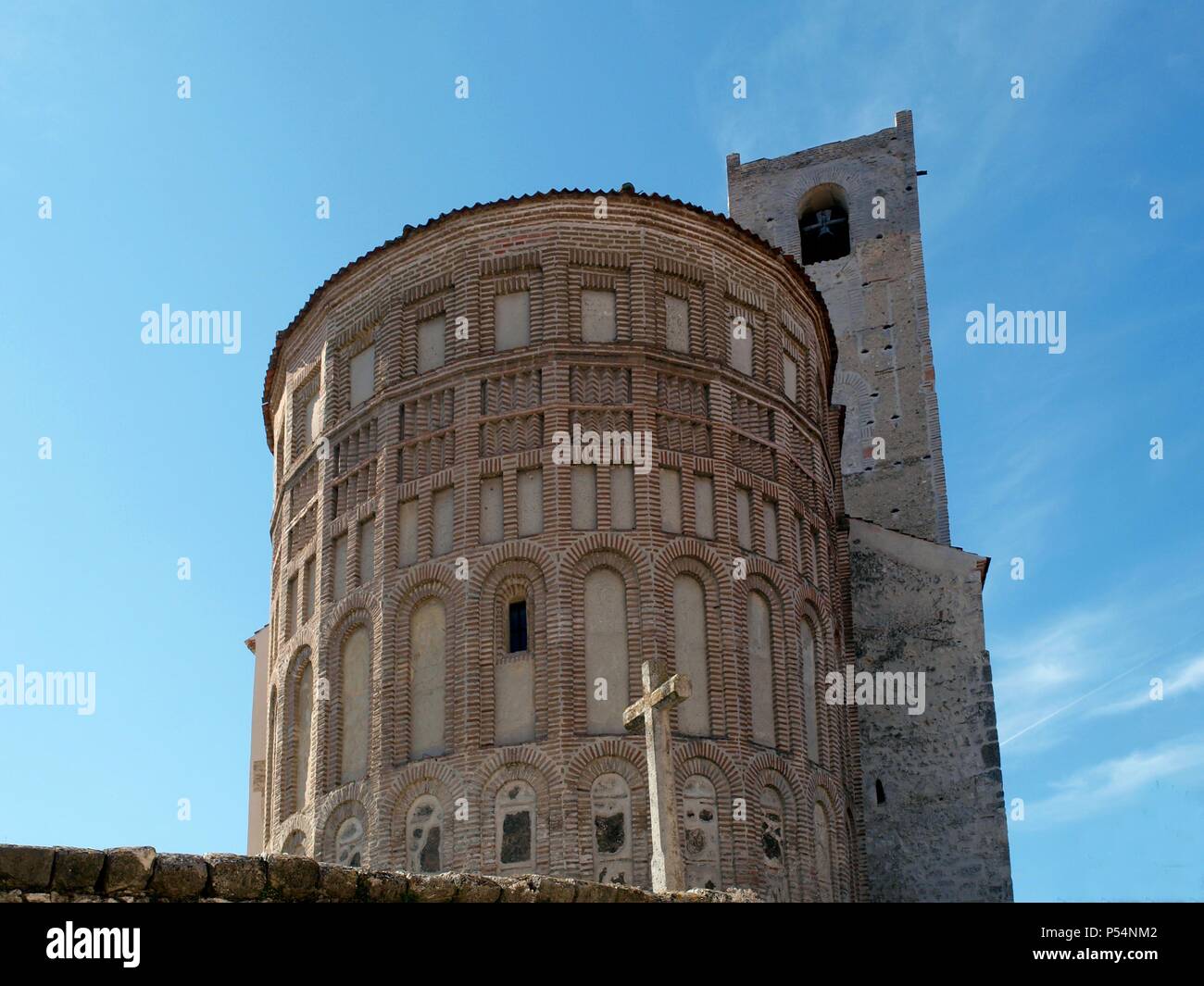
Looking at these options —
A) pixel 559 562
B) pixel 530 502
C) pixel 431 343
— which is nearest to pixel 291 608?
pixel 431 343

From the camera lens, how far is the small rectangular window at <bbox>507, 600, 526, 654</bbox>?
21.4m

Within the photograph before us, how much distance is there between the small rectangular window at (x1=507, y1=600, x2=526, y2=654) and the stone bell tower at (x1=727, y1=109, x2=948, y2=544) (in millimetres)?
15968

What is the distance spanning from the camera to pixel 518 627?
70.7ft

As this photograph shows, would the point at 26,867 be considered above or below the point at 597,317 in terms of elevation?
below

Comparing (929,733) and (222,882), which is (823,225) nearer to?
(929,733)

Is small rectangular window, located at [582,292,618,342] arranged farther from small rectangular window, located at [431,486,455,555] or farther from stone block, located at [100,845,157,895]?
stone block, located at [100,845,157,895]

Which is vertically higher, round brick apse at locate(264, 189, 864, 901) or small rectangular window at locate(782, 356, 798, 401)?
small rectangular window at locate(782, 356, 798, 401)

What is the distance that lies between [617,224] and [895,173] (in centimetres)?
2113

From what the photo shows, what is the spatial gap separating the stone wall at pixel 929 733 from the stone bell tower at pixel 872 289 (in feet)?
24.3

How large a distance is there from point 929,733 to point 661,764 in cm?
1151

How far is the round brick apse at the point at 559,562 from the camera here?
20.5 metres

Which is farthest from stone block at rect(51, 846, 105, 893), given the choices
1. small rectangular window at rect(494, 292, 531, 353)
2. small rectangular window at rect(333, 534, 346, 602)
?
small rectangular window at rect(494, 292, 531, 353)
